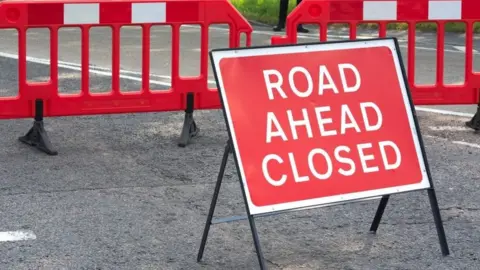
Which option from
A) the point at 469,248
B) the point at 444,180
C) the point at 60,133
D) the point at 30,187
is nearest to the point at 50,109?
the point at 60,133

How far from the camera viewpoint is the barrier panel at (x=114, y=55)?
8.48 m

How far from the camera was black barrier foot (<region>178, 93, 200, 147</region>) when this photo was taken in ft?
28.8

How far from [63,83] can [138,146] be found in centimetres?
338

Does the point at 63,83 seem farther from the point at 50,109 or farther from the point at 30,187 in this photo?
the point at 30,187

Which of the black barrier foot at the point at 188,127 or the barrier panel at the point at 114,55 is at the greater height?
the barrier panel at the point at 114,55

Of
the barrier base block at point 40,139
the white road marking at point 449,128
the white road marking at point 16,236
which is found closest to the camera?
the white road marking at point 16,236

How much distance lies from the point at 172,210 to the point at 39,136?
1.98m

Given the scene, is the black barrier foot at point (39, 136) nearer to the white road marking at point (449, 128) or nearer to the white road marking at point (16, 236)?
the white road marking at point (16, 236)

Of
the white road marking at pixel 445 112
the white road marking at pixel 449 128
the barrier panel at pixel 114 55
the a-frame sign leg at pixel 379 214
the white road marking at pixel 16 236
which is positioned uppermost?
the barrier panel at pixel 114 55

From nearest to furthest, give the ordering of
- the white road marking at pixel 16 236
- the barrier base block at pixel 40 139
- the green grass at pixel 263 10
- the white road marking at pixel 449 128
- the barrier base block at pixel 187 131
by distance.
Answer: the white road marking at pixel 16 236 < the barrier base block at pixel 40 139 < the barrier base block at pixel 187 131 < the white road marking at pixel 449 128 < the green grass at pixel 263 10

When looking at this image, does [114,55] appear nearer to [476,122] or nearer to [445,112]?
[476,122]

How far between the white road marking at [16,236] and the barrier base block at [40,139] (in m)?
2.10

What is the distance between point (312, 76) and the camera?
584 centimetres

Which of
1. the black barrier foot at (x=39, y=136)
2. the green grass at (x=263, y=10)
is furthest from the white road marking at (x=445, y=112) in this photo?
the green grass at (x=263, y=10)
